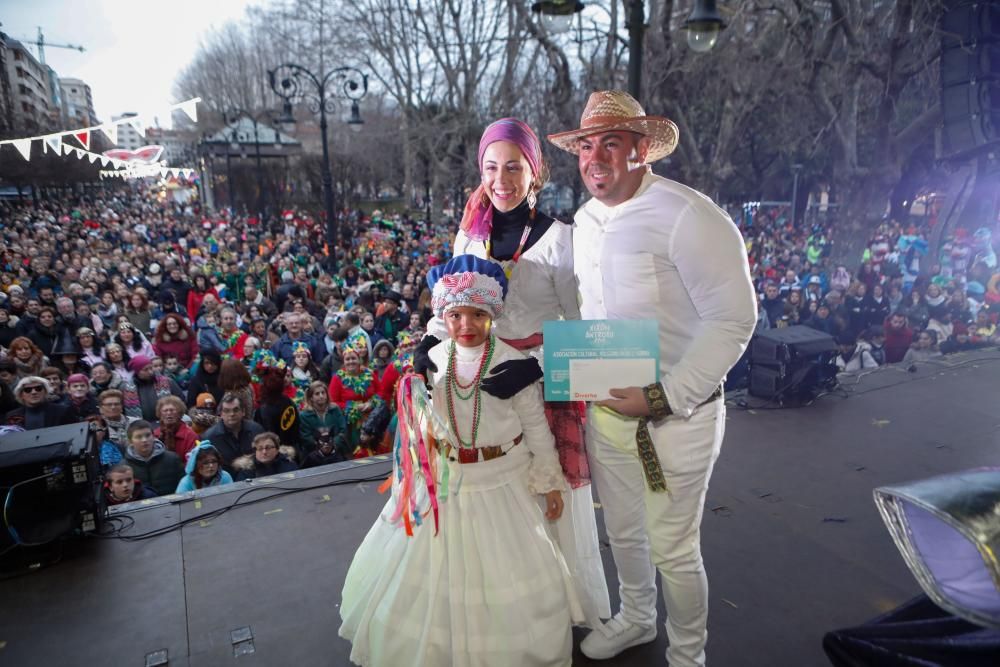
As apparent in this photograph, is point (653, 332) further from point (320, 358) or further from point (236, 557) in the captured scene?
point (320, 358)

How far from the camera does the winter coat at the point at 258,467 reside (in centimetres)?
455

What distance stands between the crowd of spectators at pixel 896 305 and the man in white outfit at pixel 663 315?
5.63 m

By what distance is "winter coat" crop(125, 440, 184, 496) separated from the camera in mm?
4523

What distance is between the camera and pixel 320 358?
25.2 feet

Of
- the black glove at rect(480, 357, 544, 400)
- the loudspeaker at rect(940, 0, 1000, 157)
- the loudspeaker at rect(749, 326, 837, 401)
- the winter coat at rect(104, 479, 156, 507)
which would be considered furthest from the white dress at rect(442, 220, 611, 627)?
the loudspeaker at rect(940, 0, 1000, 157)

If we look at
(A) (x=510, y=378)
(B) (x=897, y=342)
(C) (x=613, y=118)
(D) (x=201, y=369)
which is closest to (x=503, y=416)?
(A) (x=510, y=378)

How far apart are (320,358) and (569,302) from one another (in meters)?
5.70

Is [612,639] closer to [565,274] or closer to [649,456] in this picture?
[649,456]

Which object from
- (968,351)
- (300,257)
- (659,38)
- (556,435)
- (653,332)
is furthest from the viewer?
(300,257)

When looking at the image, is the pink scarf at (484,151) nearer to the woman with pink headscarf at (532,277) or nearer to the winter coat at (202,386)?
Result: the woman with pink headscarf at (532,277)

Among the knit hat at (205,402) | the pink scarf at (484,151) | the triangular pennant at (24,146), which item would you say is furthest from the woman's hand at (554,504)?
the triangular pennant at (24,146)

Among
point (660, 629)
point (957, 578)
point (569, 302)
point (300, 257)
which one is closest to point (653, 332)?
point (569, 302)

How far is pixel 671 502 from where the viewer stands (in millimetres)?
2184

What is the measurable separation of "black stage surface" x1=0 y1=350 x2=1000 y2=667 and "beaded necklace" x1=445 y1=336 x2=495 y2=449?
1.11 metres
